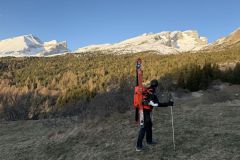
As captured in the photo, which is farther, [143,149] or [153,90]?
[143,149]

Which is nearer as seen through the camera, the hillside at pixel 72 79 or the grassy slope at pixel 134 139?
the grassy slope at pixel 134 139

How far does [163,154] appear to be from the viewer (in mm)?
12562

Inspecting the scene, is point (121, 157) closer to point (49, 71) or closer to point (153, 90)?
point (153, 90)

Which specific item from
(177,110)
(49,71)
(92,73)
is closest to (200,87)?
(177,110)

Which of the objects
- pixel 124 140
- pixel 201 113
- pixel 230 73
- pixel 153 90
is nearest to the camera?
pixel 153 90

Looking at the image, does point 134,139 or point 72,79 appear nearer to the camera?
point 134,139

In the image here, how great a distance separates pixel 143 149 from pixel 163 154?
968 mm

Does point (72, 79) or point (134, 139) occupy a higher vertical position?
point (72, 79)

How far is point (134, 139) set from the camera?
1548 centimetres

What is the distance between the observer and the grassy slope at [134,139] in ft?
41.5

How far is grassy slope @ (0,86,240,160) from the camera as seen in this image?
12648 mm

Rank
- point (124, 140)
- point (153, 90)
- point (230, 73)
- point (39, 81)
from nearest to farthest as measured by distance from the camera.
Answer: point (153, 90) < point (124, 140) < point (230, 73) < point (39, 81)

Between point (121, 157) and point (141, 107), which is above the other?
point (141, 107)

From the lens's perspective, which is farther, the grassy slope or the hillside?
the hillside
